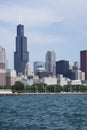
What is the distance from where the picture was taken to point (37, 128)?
55.5 metres

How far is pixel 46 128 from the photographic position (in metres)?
55.3

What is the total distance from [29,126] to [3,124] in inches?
189

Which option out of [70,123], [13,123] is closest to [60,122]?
[70,123]

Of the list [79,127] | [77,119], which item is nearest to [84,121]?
[77,119]

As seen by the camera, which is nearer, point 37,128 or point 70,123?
point 37,128

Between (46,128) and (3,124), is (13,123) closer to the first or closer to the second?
(3,124)

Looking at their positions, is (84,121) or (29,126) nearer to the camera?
(29,126)

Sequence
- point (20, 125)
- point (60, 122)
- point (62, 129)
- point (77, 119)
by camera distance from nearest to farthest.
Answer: point (62, 129) → point (20, 125) → point (60, 122) → point (77, 119)

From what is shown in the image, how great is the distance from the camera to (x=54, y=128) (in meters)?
55.2

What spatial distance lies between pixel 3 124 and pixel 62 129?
9777 millimetres

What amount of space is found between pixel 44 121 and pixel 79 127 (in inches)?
328

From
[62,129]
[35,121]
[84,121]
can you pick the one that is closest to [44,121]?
[35,121]

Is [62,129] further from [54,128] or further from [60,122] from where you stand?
[60,122]

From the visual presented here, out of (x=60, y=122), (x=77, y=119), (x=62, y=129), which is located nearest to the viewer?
(x=62, y=129)
